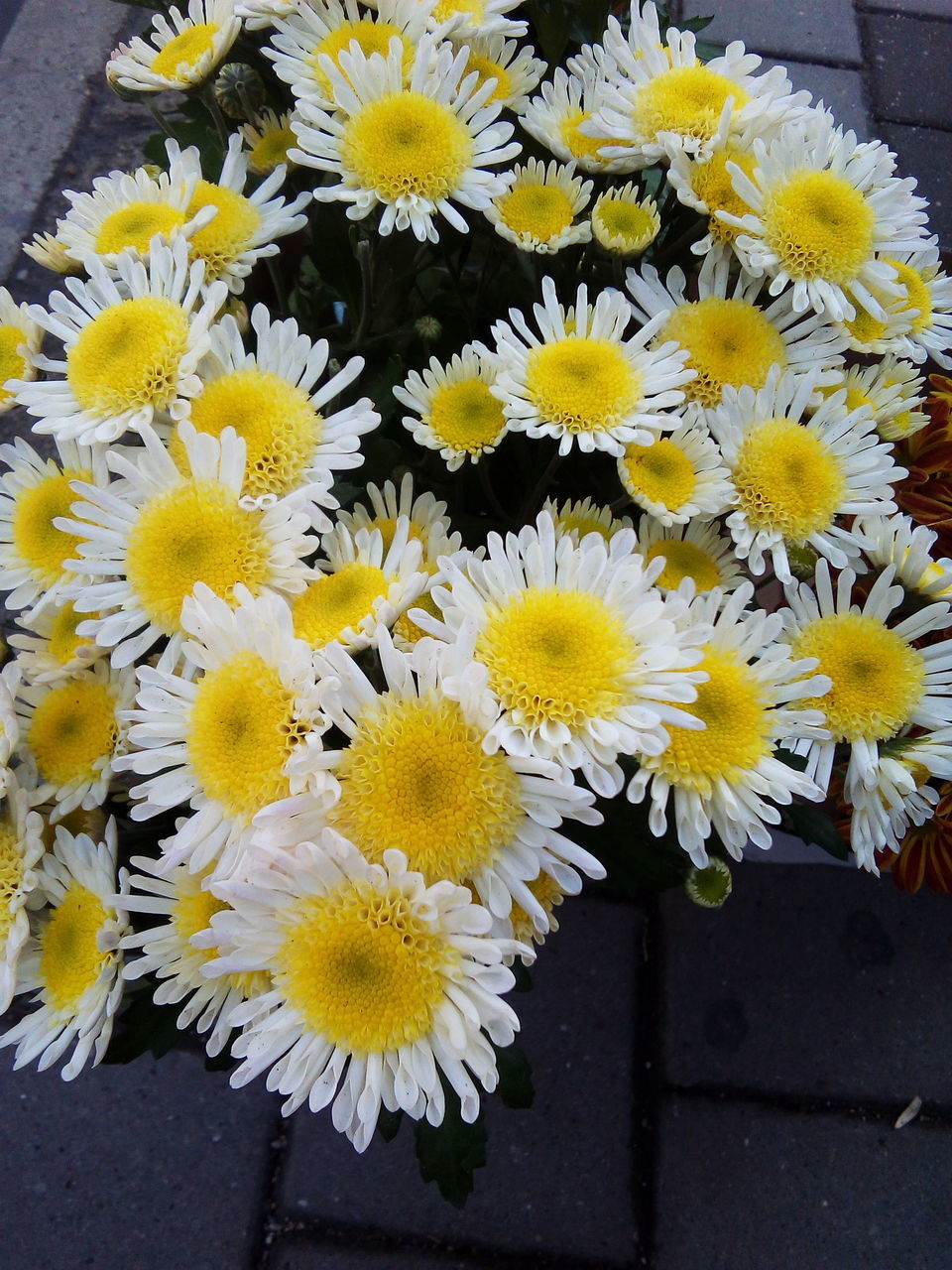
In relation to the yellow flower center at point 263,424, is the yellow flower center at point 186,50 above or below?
above

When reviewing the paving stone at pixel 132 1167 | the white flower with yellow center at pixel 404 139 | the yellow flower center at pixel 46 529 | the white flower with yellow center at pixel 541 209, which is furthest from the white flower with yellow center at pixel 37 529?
the paving stone at pixel 132 1167

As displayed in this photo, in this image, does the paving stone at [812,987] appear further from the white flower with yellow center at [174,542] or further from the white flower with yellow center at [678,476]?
the white flower with yellow center at [174,542]

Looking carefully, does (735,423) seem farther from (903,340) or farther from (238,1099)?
(238,1099)

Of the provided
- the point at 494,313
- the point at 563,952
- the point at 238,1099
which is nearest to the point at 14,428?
the point at 494,313

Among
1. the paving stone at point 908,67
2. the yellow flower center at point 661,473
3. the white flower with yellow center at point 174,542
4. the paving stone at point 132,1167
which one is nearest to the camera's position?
the white flower with yellow center at point 174,542

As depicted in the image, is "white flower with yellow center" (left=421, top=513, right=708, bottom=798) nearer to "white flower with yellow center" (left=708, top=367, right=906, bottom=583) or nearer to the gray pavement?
"white flower with yellow center" (left=708, top=367, right=906, bottom=583)

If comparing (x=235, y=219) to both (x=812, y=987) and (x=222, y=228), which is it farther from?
(x=812, y=987)
